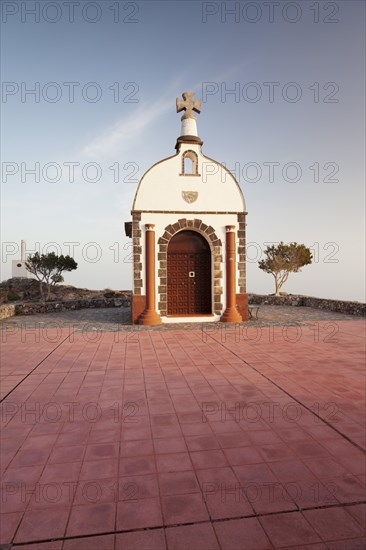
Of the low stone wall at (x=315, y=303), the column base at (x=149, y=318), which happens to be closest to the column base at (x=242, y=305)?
the column base at (x=149, y=318)

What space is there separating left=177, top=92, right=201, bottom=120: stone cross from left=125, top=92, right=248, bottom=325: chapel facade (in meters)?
0.36

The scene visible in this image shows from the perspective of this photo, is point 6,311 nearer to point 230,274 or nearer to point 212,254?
point 212,254

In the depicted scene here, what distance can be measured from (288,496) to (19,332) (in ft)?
32.5

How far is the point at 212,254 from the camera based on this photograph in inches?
485

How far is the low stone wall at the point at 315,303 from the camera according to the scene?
1427 centimetres

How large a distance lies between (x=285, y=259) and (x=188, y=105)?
13491 millimetres

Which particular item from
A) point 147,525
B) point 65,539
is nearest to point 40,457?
point 65,539

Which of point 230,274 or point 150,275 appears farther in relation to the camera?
Answer: point 230,274

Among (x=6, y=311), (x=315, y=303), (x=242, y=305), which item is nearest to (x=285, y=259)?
(x=315, y=303)

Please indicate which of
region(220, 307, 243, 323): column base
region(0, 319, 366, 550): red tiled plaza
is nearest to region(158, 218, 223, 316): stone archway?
region(220, 307, 243, 323): column base

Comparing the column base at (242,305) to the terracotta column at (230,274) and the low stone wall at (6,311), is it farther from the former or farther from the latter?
the low stone wall at (6,311)

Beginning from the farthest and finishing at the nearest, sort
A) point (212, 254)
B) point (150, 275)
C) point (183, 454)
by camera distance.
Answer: point (212, 254), point (150, 275), point (183, 454)

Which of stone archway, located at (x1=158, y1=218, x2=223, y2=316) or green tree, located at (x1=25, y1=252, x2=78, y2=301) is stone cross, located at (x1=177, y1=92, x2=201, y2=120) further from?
green tree, located at (x1=25, y1=252, x2=78, y2=301)

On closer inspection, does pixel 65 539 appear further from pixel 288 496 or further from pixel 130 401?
pixel 130 401
